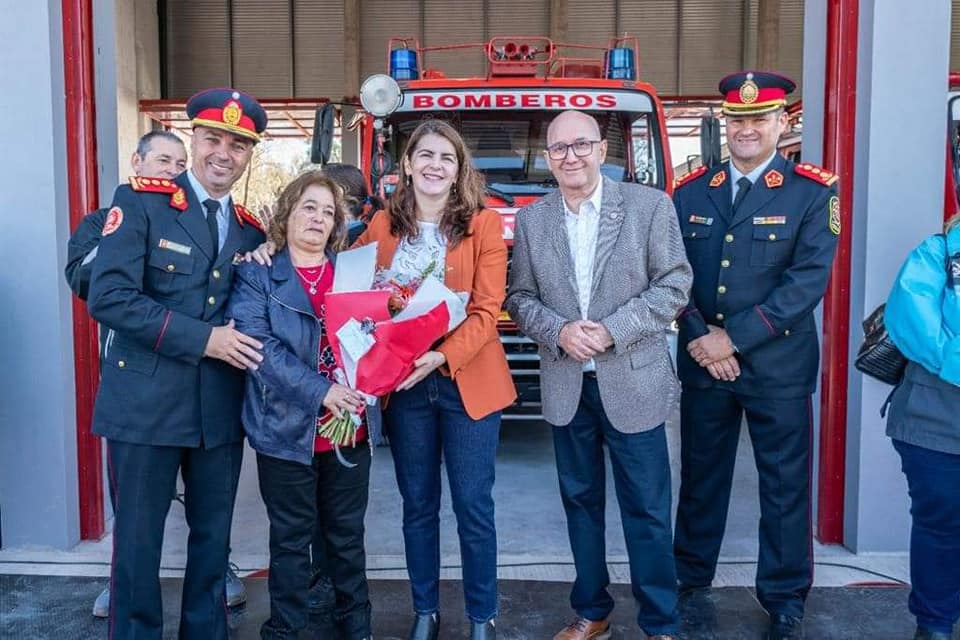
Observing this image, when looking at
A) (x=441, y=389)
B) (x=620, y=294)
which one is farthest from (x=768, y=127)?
(x=441, y=389)

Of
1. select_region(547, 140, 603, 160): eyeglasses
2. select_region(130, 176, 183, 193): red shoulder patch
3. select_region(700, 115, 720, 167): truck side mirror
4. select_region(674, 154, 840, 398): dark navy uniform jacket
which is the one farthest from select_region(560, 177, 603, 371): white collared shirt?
select_region(700, 115, 720, 167): truck side mirror

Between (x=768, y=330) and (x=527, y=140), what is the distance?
105 inches

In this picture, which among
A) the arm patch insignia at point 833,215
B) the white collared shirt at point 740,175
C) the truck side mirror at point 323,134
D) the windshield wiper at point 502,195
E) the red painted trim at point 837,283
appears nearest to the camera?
the arm patch insignia at point 833,215

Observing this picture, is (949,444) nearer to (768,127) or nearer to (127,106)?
(768,127)

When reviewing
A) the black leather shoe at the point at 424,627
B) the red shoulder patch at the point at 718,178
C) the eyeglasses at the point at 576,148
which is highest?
the eyeglasses at the point at 576,148

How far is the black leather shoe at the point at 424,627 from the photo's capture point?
9.02 feet

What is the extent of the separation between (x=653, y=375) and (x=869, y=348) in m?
0.67

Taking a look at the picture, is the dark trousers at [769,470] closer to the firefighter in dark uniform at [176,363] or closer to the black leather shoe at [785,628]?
the black leather shoe at [785,628]

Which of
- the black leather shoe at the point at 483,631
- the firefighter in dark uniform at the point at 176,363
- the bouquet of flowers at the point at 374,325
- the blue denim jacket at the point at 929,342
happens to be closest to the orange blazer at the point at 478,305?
the bouquet of flowers at the point at 374,325

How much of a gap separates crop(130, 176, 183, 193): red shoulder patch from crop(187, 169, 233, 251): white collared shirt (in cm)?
6

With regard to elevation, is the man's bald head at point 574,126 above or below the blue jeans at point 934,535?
above

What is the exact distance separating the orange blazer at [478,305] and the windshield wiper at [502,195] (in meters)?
2.08

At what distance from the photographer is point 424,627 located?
2.76 meters

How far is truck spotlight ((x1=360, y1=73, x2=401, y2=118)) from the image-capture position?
4.84 m
